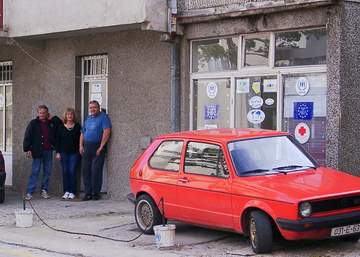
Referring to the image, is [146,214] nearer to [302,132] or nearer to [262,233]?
[262,233]

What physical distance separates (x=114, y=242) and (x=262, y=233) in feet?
8.12

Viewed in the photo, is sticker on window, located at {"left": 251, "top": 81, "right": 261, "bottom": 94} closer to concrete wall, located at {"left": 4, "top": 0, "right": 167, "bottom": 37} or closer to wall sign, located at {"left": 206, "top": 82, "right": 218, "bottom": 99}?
wall sign, located at {"left": 206, "top": 82, "right": 218, "bottom": 99}

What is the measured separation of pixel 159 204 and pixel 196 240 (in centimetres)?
76

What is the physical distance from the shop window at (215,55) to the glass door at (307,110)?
1348 mm

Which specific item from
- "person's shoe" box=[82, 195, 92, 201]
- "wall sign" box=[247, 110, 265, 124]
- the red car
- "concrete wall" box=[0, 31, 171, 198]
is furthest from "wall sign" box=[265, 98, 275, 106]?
"person's shoe" box=[82, 195, 92, 201]

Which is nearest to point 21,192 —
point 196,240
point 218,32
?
point 218,32

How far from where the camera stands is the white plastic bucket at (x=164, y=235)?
9.22 meters

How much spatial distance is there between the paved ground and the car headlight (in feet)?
2.05

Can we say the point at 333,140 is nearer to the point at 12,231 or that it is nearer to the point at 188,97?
the point at 188,97

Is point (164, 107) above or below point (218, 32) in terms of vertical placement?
below

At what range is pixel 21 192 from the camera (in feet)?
54.8

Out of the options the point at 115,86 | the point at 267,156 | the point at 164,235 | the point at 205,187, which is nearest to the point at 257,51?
the point at 115,86

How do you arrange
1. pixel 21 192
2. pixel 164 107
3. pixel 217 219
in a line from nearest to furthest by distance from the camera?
pixel 217 219 → pixel 164 107 → pixel 21 192

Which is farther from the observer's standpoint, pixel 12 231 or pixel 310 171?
pixel 12 231
